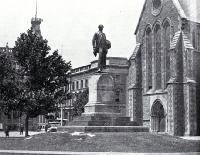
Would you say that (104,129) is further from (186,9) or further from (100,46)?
(186,9)

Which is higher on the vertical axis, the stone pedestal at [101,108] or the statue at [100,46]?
the statue at [100,46]

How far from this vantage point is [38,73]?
38438 millimetres

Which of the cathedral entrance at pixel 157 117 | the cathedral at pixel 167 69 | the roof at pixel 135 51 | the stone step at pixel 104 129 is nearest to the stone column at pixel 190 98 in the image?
the cathedral at pixel 167 69

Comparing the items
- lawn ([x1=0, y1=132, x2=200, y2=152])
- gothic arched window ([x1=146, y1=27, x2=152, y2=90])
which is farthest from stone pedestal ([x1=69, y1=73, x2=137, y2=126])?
gothic arched window ([x1=146, y1=27, x2=152, y2=90])

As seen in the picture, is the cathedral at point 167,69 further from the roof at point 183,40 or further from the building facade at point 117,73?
the building facade at point 117,73

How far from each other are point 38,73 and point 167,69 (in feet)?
45.5

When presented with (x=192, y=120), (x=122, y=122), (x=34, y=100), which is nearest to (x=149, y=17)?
(x=192, y=120)

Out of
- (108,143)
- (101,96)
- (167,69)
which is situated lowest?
(108,143)

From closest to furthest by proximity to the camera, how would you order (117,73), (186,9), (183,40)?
(183,40) → (186,9) → (117,73)

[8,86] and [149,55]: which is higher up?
[149,55]

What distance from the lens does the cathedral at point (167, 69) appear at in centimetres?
3906

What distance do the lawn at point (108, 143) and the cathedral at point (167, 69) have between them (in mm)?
18766

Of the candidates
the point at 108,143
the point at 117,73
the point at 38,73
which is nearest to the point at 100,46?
the point at 108,143

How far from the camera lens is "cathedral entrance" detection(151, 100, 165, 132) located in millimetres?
43216
